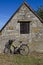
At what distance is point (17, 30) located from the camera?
2308cm

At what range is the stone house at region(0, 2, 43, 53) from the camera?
23016 millimetres

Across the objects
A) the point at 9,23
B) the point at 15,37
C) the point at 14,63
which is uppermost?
the point at 9,23

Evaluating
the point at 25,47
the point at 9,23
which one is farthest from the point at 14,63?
the point at 9,23

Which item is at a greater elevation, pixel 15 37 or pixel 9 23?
pixel 9 23

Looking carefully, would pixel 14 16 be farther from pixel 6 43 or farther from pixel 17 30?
pixel 6 43

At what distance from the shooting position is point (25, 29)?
23.2 m

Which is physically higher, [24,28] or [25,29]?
[24,28]

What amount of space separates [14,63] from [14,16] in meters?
7.66

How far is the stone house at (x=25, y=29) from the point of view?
23.0 metres

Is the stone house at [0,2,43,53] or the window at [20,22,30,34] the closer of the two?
the stone house at [0,2,43,53]

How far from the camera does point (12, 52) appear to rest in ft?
74.7

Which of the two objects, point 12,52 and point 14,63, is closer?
point 14,63

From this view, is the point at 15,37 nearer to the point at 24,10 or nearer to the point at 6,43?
the point at 6,43

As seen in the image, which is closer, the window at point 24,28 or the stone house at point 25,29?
the stone house at point 25,29
